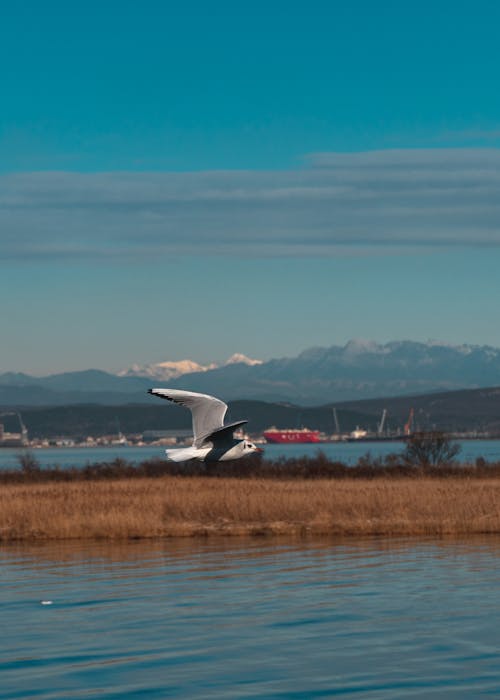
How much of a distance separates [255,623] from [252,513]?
50.0 ft

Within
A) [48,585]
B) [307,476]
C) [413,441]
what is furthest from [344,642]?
[413,441]

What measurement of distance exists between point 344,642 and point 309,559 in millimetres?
9495

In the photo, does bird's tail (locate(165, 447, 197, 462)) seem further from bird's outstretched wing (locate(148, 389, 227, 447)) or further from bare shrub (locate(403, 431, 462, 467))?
bare shrub (locate(403, 431, 462, 467))

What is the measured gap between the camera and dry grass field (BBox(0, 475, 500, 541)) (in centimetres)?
3247

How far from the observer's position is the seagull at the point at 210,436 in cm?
3628

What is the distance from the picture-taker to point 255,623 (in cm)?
1895

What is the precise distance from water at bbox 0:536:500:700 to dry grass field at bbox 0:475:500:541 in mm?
3663

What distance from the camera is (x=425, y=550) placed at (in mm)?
27844

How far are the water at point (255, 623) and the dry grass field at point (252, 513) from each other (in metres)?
3.66

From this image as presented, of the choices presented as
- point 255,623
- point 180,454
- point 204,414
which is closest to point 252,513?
point 180,454

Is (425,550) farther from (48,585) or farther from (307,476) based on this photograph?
(307,476)

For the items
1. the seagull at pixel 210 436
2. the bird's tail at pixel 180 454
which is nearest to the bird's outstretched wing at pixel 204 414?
the seagull at pixel 210 436

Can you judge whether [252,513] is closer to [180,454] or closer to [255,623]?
[180,454]

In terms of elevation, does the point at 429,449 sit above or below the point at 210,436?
below
